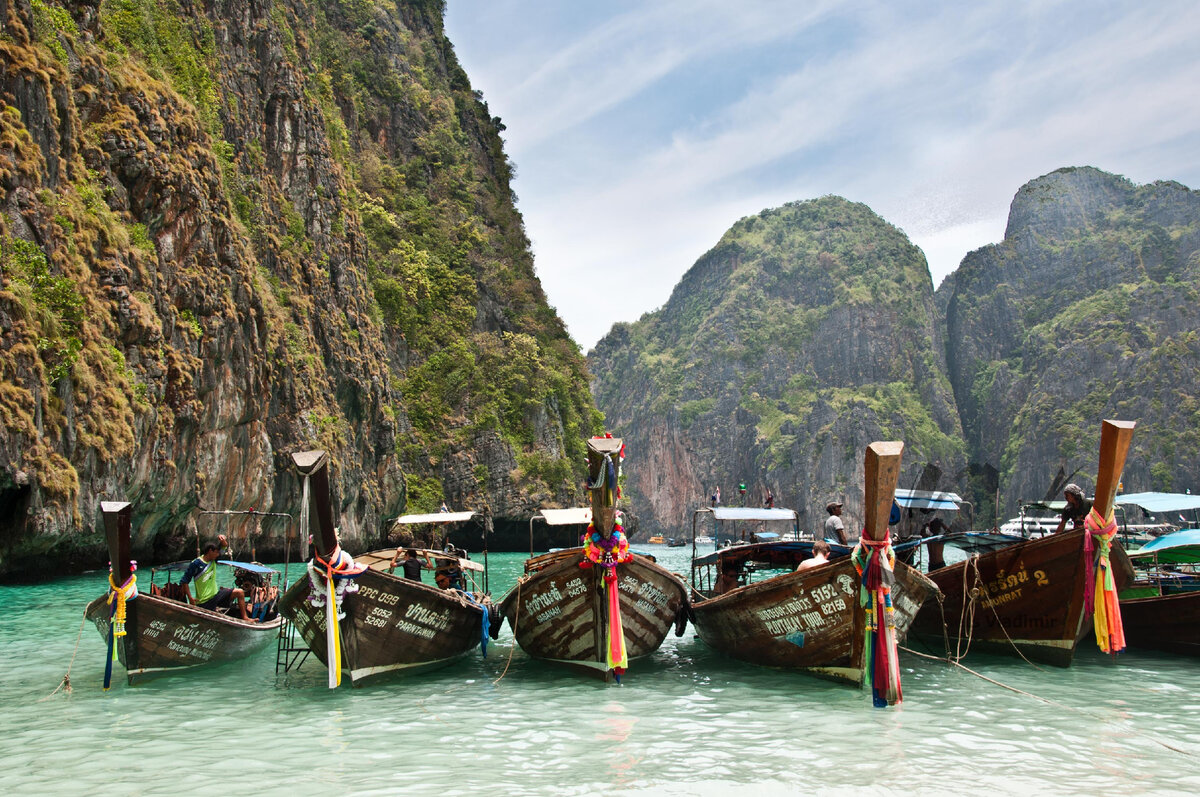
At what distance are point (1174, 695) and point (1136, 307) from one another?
109 meters

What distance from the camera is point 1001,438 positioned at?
4584 inches

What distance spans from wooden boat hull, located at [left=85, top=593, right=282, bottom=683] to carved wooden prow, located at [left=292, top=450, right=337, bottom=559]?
94.8 inches

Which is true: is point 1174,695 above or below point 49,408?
below

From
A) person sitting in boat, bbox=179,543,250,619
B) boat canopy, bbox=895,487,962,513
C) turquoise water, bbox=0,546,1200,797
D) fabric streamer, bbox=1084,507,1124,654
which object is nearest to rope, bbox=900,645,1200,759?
turquoise water, bbox=0,546,1200,797

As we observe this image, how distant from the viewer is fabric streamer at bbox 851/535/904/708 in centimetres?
888

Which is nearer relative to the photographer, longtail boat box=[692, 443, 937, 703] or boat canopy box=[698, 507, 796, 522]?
longtail boat box=[692, 443, 937, 703]

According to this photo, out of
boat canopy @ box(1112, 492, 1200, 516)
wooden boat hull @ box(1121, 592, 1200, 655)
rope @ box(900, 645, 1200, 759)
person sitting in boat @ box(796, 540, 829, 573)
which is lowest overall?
rope @ box(900, 645, 1200, 759)

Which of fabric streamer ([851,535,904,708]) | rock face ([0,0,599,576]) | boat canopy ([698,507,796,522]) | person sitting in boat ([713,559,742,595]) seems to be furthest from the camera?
rock face ([0,0,599,576])

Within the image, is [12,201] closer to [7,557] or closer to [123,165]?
[123,165]

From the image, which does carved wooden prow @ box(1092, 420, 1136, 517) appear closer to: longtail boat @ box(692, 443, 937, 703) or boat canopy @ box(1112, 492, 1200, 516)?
longtail boat @ box(692, 443, 937, 703)

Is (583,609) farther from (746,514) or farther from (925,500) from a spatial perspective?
(925,500)

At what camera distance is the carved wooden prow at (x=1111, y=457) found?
9227 mm

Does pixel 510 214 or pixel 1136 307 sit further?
pixel 1136 307

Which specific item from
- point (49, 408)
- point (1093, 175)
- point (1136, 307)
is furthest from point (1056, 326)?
point (49, 408)
